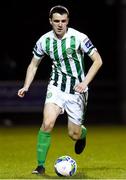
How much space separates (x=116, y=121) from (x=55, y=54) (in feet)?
35.0

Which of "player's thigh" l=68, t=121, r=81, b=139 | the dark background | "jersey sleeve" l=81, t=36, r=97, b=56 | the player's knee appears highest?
the dark background

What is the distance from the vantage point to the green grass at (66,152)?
31.8 feet

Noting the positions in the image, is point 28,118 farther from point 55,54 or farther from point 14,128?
point 55,54

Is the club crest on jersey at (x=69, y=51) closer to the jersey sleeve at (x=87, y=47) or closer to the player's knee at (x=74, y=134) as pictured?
the jersey sleeve at (x=87, y=47)

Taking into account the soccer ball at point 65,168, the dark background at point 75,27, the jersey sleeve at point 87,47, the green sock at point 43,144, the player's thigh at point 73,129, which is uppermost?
the dark background at point 75,27

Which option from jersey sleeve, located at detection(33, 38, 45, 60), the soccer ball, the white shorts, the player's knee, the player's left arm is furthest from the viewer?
the player's knee

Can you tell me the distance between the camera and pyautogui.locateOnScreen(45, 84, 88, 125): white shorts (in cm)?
973

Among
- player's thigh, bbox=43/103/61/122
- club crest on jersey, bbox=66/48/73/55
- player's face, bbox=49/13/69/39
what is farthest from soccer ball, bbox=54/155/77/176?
player's face, bbox=49/13/69/39

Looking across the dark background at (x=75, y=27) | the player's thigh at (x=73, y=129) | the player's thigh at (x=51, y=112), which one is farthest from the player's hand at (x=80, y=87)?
the dark background at (x=75, y=27)

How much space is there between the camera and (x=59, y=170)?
9.18 meters

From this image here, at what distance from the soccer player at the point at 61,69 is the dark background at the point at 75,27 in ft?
36.7

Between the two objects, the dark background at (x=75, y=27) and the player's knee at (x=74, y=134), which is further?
the dark background at (x=75, y=27)

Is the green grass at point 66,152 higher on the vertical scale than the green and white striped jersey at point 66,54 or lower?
lower

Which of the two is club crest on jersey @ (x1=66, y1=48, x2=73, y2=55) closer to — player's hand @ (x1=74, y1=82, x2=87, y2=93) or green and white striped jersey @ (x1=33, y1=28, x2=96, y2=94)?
green and white striped jersey @ (x1=33, y1=28, x2=96, y2=94)
